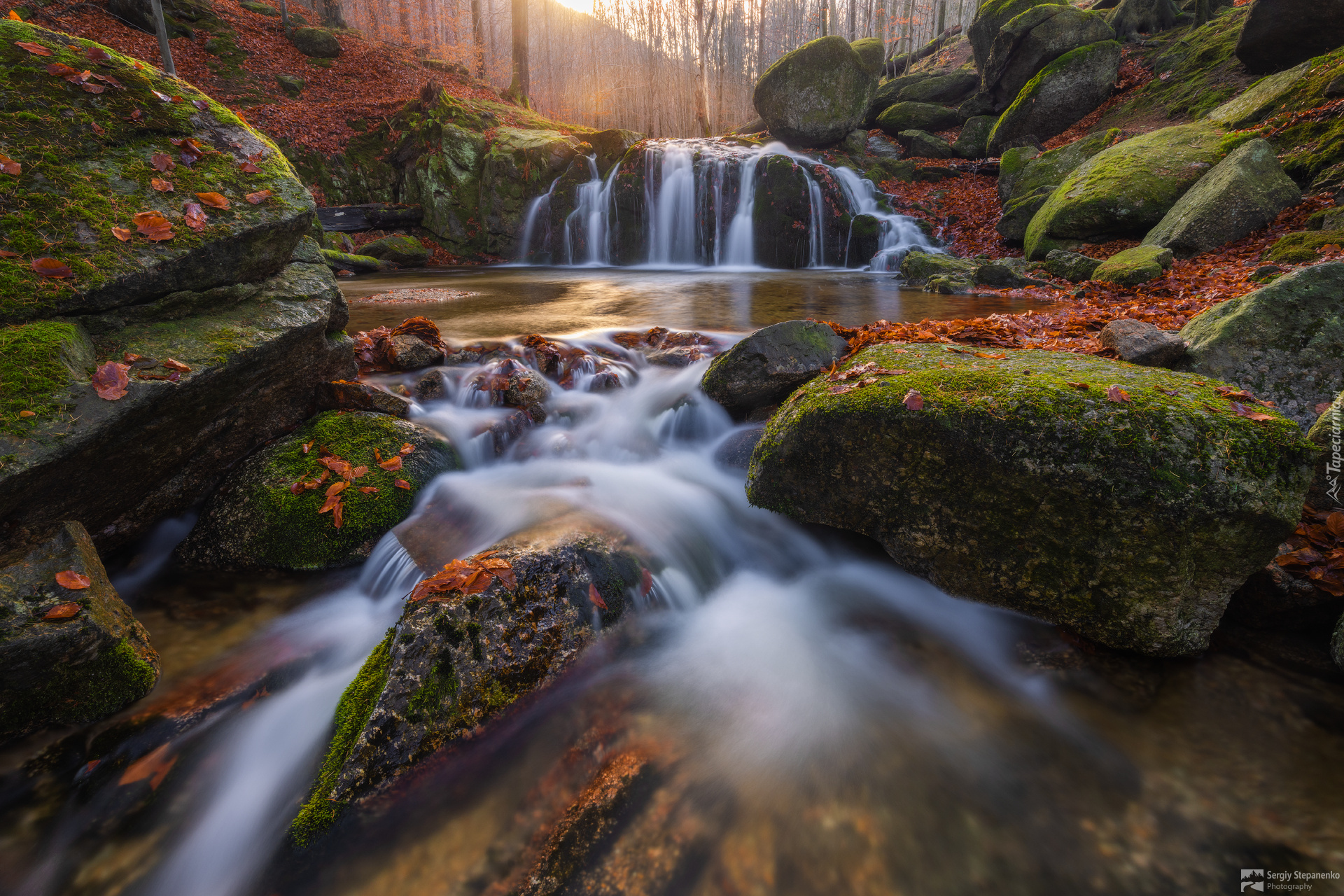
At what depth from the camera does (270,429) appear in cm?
374

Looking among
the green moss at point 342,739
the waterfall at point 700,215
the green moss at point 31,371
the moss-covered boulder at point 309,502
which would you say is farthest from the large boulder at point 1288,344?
the waterfall at point 700,215

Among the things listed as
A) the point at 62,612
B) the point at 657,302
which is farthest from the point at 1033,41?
the point at 62,612

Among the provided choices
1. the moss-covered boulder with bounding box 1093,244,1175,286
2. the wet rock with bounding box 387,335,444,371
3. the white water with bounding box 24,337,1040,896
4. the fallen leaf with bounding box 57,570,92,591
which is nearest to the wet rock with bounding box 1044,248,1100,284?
the moss-covered boulder with bounding box 1093,244,1175,286

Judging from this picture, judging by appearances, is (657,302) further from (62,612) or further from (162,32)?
(162,32)

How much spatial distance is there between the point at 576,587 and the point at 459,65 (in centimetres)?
3161

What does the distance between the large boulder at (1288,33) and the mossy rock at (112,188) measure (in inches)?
666

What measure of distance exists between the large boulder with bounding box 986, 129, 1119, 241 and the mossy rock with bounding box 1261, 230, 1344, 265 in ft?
17.0

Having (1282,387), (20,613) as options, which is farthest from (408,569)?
(1282,387)

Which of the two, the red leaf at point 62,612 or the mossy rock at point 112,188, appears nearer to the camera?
the red leaf at point 62,612

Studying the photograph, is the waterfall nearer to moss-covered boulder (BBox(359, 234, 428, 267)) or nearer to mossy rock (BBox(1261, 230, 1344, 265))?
moss-covered boulder (BBox(359, 234, 428, 267))

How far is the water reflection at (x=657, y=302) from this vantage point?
7.94 metres

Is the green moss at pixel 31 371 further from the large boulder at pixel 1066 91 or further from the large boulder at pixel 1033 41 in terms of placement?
the large boulder at pixel 1033 41

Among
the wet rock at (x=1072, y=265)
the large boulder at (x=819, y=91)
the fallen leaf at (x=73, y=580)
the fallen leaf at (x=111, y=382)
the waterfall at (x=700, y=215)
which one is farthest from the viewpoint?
the large boulder at (x=819, y=91)

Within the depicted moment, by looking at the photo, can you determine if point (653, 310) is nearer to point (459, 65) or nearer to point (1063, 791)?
point (1063, 791)
